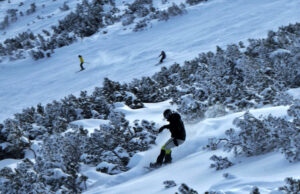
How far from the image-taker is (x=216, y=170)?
5602mm

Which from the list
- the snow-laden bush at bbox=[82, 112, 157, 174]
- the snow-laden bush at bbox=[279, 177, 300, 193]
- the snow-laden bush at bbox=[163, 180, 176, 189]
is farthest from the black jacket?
the snow-laden bush at bbox=[279, 177, 300, 193]

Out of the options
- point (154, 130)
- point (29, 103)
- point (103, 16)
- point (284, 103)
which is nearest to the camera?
point (284, 103)

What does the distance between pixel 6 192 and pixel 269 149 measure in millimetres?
5082

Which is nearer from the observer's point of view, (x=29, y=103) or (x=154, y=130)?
(x=154, y=130)

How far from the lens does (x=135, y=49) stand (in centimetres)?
2498

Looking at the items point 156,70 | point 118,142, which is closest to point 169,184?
point 118,142

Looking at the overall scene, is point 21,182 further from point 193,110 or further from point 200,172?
point 193,110

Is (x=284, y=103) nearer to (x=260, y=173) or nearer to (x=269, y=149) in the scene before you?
(x=269, y=149)

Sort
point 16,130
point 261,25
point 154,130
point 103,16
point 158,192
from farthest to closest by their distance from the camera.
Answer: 1. point 103,16
2. point 261,25
3. point 16,130
4. point 154,130
5. point 158,192

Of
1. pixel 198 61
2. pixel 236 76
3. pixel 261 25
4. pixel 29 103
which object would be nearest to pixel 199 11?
pixel 261 25

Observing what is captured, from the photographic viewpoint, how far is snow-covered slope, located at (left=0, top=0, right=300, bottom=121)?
20.8 m

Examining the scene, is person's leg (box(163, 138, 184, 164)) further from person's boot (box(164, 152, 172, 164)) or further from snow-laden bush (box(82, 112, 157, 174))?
snow-laden bush (box(82, 112, 157, 174))

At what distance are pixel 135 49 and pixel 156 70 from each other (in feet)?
19.5

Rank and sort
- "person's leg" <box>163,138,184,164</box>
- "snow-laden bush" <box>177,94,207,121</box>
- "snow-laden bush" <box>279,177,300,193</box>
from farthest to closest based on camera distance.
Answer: "snow-laden bush" <box>177,94,207,121</box>
"person's leg" <box>163,138,184,164</box>
"snow-laden bush" <box>279,177,300,193</box>
